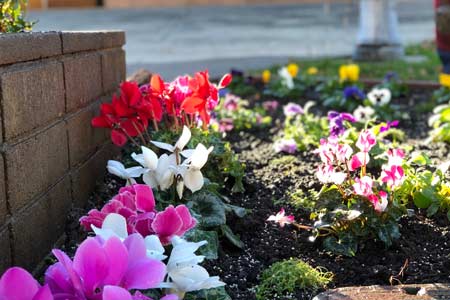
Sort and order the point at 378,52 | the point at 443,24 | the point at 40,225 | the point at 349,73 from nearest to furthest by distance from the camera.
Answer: the point at 40,225 → the point at 349,73 → the point at 443,24 → the point at 378,52

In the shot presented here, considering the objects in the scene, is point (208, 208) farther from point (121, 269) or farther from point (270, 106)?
point (270, 106)

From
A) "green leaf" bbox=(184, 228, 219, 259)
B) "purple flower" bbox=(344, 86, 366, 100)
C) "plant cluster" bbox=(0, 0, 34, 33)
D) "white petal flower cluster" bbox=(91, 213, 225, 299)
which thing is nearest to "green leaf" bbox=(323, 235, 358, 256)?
"green leaf" bbox=(184, 228, 219, 259)

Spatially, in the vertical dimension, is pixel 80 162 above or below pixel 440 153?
above

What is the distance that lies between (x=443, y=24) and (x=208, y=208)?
5.14 meters

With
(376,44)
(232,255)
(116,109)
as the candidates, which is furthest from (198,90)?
(376,44)

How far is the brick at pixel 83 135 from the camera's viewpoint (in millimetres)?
2840

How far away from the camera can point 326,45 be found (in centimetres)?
1376

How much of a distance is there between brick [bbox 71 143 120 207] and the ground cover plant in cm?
5

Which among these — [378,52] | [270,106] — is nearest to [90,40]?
[270,106]

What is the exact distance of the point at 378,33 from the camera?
973 cm

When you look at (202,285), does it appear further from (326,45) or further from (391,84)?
(326,45)

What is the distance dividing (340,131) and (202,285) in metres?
2.08

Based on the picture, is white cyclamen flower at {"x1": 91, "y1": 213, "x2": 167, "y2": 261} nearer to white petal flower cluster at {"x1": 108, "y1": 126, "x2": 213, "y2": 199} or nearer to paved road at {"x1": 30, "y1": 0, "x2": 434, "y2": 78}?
→ white petal flower cluster at {"x1": 108, "y1": 126, "x2": 213, "y2": 199}

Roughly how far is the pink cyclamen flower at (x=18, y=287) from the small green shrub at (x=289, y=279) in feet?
2.86
